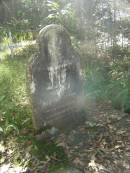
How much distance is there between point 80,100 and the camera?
4934 mm

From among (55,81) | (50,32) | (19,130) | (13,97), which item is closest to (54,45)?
(50,32)

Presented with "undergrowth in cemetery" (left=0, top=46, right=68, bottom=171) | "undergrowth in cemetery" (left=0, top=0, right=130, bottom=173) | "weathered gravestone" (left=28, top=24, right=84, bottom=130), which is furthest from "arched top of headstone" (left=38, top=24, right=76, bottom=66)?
"undergrowth in cemetery" (left=0, top=46, right=68, bottom=171)

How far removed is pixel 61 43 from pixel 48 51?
25 centimetres

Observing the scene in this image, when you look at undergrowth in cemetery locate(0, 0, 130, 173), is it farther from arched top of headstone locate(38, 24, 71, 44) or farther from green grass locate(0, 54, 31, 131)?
arched top of headstone locate(38, 24, 71, 44)

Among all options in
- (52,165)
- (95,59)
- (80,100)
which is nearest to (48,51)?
(80,100)

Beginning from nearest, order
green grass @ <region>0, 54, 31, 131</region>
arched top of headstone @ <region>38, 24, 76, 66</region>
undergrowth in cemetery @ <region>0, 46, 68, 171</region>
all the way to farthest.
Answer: undergrowth in cemetery @ <region>0, 46, 68, 171</region> → arched top of headstone @ <region>38, 24, 76, 66</region> → green grass @ <region>0, 54, 31, 131</region>

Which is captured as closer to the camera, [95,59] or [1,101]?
[1,101]

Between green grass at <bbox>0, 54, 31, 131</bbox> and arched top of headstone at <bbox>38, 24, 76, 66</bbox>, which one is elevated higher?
arched top of headstone at <bbox>38, 24, 76, 66</bbox>

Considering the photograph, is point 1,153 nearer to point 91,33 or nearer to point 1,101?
point 1,101

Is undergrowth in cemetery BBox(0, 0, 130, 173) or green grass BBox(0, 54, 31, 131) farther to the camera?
green grass BBox(0, 54, 31, 131)

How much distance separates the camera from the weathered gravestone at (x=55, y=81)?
436 cm

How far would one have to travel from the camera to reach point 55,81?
464 centimetres

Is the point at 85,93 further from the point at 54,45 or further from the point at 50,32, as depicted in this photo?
the point at 50,32

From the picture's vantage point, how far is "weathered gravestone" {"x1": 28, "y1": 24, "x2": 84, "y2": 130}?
4359 mm
